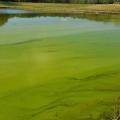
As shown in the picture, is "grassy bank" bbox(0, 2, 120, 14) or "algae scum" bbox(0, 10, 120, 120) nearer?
"algae scum" bbox(0, 10, 120, 120)

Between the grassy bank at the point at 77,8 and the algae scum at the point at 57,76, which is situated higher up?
the algae scum at the point at 57,76

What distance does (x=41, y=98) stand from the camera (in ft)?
17.6

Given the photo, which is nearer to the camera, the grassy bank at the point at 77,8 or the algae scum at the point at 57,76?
the algae scum at the point at 57,76

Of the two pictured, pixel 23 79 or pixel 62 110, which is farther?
pixel 23 79

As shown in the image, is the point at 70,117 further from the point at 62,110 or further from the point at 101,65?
the point at 101,65

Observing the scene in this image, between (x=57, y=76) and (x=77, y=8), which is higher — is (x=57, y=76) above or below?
above

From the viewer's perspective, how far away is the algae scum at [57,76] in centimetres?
493

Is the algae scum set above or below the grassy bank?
above

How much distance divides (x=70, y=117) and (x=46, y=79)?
1835 mm

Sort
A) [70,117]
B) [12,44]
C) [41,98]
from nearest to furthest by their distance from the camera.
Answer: [70,117]
[41,98]
[12,44]

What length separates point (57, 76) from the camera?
6641mm

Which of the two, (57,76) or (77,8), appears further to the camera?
(77,8)

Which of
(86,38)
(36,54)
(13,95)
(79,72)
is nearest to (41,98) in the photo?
(13,95)

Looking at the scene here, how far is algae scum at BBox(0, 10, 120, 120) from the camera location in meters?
4.93
